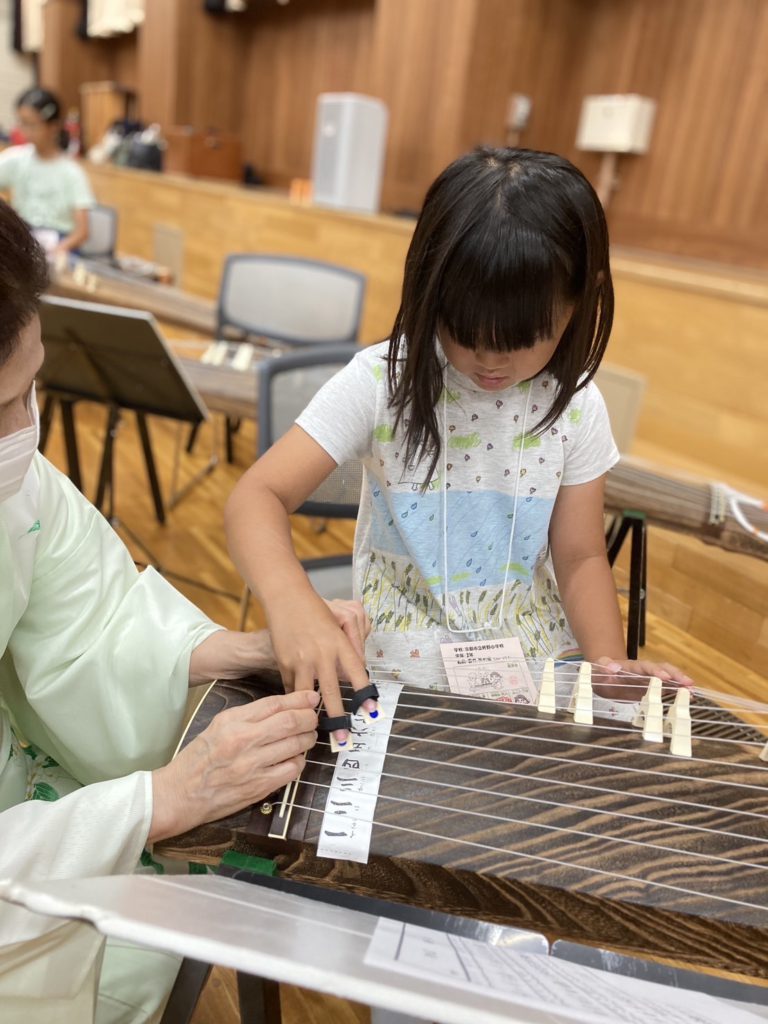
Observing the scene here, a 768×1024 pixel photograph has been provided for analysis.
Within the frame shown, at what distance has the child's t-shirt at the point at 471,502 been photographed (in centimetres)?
117

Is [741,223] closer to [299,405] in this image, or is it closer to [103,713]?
[299,405]

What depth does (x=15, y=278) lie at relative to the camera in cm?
71

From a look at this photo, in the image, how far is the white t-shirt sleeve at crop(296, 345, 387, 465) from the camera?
113 centimetres

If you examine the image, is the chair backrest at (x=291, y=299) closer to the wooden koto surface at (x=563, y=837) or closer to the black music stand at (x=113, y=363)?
the black music stand at (x=113, y=363)

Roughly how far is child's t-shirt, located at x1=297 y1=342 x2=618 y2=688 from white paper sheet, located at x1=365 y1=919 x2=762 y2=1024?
546 mm

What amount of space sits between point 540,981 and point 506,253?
0.70 metres

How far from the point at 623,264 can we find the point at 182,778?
3.34 m

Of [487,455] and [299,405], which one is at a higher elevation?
[487,455]

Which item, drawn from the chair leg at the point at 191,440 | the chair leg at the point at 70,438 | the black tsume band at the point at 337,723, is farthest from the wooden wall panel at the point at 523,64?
the black tsume band at the point at 337,723

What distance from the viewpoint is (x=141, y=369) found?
205 cm

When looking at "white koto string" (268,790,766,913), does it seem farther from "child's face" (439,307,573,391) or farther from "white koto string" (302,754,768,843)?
"child's face" (439,307,573,391)

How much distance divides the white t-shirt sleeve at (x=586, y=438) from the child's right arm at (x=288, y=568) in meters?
0.35

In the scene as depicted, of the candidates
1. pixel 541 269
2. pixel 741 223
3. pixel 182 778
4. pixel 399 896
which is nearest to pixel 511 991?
pixel 399 896

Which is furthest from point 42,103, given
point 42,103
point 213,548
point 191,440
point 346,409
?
point 346,409
